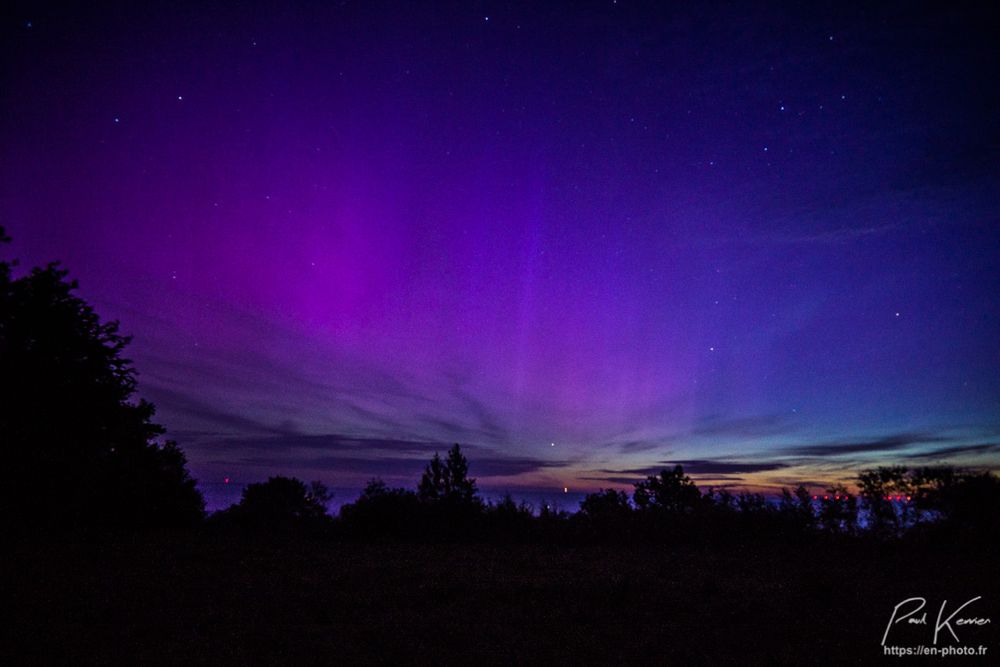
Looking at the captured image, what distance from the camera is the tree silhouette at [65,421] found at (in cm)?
1401

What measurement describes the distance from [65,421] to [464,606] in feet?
50.5

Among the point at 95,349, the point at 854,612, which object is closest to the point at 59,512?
the point at 95,349

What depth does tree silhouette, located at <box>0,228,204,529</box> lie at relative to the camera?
1401cm

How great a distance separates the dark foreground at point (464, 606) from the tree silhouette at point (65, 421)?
16.0ft

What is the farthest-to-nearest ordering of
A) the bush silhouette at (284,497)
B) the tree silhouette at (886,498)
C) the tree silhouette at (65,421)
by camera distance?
1. the bush silhouette at (284,497)
2. the tree silhouette at (65,421)
3. the tree silhouette at (886,498)

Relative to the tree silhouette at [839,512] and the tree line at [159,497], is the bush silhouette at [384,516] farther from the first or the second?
the tree silhouette at [839,512]

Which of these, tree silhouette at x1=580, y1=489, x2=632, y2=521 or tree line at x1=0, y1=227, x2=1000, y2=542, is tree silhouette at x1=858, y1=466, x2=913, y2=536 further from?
tree silhouette at x1=580, y1=489, x2=632, y2=521

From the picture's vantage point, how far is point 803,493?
13.6 m

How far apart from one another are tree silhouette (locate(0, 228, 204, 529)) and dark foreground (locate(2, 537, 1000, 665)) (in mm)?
4887

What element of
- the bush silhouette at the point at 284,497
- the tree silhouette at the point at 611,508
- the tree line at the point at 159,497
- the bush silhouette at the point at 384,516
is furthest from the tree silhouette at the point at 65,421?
the bush silhouette at the point at 284,497

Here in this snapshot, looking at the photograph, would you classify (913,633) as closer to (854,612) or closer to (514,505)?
(854,612)

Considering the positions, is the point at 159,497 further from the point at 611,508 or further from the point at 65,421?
the point at 611,508

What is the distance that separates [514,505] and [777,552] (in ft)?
21.8

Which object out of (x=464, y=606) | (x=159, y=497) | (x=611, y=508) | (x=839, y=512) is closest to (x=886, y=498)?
(x=839, y=512)
